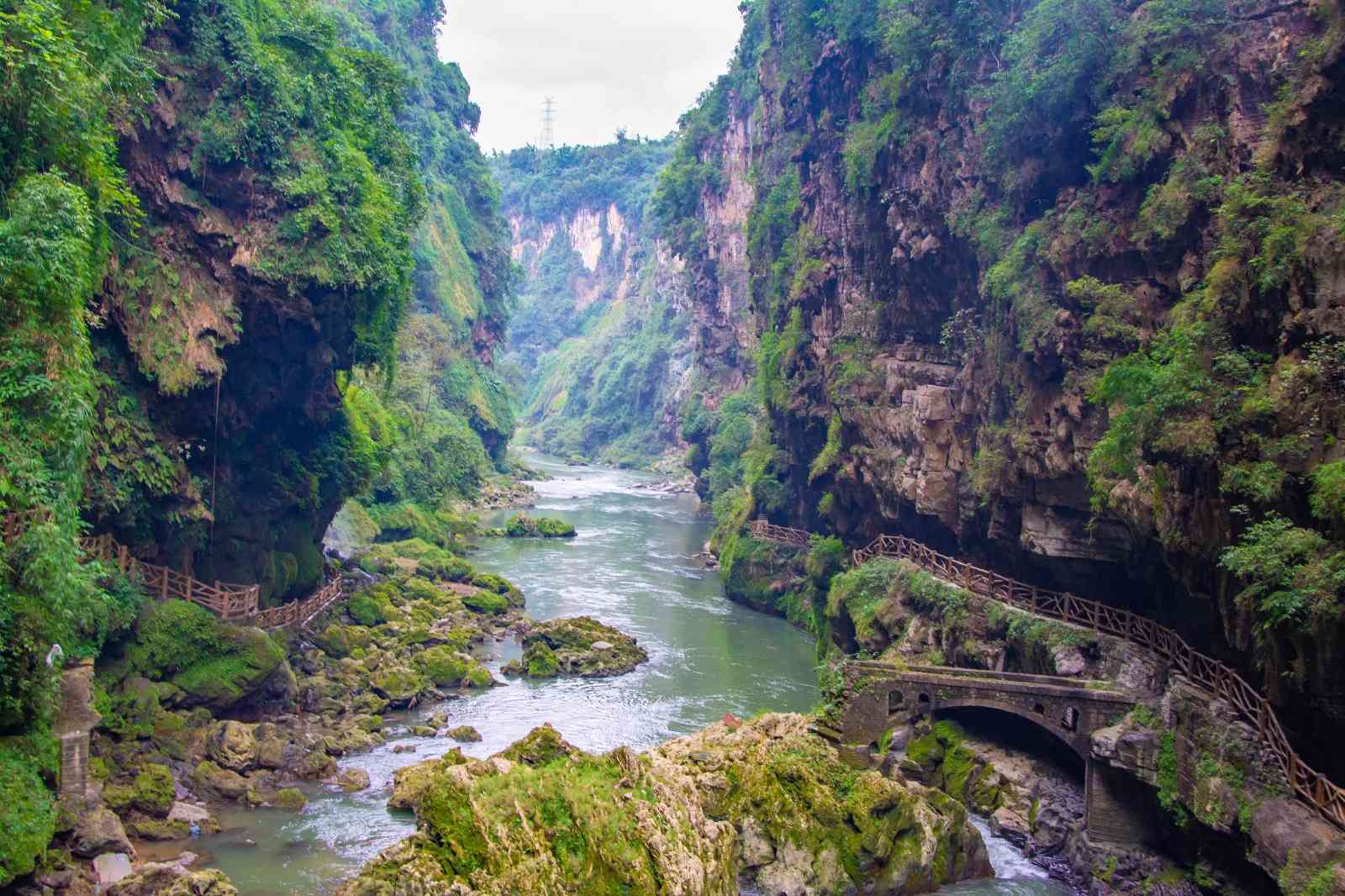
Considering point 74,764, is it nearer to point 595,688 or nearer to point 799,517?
point 595,688

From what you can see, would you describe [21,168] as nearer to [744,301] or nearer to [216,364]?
[216,364]

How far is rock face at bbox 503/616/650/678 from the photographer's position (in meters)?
33.2

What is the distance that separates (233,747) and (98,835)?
542cm

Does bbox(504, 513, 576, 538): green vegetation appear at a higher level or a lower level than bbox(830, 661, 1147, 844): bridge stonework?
lower

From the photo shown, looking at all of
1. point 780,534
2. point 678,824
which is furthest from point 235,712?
point 780,534

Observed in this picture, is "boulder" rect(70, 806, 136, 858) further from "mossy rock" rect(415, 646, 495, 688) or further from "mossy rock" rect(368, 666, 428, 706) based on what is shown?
"mossy rock" rect(415, 646, 495, 688)

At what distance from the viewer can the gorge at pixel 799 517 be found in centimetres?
1691

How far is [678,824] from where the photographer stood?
1772 centimetres

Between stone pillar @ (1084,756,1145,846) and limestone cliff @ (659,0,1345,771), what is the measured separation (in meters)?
2.99

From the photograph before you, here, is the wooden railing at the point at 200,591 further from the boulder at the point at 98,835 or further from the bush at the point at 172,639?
the boulder at the point at 98,835

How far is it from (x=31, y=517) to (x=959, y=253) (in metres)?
24.9

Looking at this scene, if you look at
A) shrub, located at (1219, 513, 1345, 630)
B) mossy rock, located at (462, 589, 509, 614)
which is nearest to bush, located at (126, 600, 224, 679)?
mossy rock, located at (462, 589, 509, 614)

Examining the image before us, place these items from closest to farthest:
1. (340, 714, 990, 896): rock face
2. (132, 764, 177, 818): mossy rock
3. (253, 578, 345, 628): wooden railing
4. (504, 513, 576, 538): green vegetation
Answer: (340, 714, 990, 896): rock face
(132, 764, 177, 818): mossy rock
(253, 578, 345, 628): wooden railing
(504, 513, 576, 538): green vegetation

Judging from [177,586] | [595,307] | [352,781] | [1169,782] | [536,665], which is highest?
[595,307]
